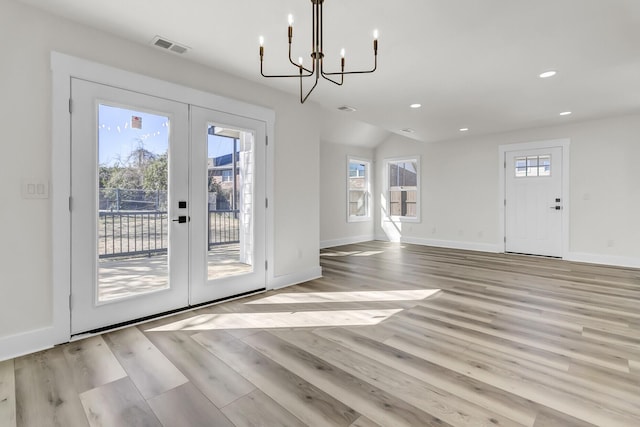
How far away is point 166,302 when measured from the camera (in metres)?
3.14

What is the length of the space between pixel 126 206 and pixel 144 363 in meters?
1.36

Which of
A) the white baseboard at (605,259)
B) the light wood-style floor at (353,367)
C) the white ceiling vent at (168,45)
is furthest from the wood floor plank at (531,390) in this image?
the white baseboard at (605,259)

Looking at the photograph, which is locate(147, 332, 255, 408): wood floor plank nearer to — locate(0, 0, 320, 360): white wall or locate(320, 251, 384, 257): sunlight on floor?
locate(0, 0, 320, 360): white wall

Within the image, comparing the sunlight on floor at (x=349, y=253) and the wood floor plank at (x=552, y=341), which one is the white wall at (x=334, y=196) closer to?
the sunlight on floor at (x=349, y=253)

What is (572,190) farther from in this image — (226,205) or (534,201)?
(226,205)

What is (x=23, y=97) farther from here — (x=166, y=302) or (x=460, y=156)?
(x=460, y=156)

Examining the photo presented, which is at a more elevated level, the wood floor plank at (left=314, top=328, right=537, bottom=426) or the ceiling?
the ceiling

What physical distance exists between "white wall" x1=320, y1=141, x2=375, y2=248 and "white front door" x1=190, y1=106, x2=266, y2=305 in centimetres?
389

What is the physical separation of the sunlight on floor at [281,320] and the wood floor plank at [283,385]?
0.29 meters

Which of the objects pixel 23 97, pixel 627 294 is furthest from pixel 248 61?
pixel 627 294

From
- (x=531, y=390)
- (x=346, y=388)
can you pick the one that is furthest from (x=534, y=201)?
(x=346, y=388)

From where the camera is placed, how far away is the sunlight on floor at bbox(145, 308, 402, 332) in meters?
2.92

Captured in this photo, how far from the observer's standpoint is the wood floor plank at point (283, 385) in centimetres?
171

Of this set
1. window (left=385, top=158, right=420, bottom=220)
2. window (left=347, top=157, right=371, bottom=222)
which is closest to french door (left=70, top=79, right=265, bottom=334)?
window (left=347, top=157, right=371, bottom=222)
